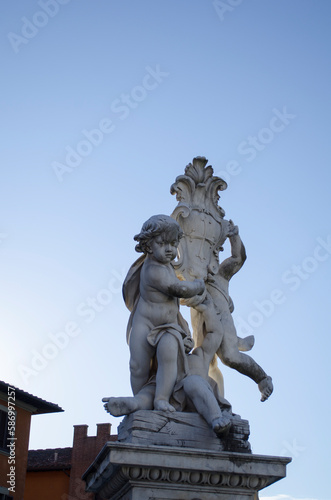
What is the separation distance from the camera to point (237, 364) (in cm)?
795

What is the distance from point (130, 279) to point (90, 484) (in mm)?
2257

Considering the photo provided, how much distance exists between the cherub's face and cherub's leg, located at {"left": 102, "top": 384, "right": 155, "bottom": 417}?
4.90ft

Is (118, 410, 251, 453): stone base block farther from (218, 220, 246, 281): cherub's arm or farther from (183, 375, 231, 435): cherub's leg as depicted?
(218, 220, 246, 281): cherub's arm

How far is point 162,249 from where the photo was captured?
735cm

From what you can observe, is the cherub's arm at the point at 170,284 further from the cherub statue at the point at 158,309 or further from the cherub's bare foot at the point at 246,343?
the cherub's bare foot at the point at 246,343

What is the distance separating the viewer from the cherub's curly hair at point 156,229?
24.1 ft

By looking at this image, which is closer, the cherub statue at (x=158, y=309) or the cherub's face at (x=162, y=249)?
the cherub statue at (x=158, y=309)

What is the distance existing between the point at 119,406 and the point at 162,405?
0.43 meters

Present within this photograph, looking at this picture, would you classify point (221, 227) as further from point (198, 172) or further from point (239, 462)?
point (239, 462)

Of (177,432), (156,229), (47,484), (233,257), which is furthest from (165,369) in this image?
(47,484)

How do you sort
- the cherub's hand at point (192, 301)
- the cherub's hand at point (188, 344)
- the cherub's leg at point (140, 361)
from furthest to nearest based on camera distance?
the cherub's hand at point (192, 301) < the cherub's hand at point (188, 344) < the cherub's leg at point (140, 361)

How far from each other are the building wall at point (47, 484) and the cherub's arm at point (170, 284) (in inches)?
765

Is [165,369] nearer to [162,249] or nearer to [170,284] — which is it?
[170,284]

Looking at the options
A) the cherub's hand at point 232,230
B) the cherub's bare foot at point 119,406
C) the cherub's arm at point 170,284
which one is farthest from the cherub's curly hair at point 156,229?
the cherub's bare foot at point 119,406
